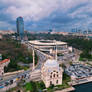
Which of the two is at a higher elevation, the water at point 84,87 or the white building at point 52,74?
the white building at point 52,74

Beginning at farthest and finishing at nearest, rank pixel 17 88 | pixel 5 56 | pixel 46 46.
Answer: pixel 46 46, pixel 5 56, pixel 17 88

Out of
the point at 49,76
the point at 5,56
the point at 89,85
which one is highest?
the point at 5,56

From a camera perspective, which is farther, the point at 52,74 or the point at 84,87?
the point at 84,87

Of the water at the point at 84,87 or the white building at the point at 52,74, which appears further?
the water at the point at 84,87

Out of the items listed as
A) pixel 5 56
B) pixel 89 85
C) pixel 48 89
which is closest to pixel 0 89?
pixel 48 89

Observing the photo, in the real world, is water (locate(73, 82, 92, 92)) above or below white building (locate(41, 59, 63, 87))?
below

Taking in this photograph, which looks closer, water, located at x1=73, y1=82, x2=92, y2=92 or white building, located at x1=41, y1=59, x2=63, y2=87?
white building, located at x1=41, y1=59, x2=63, y2=87

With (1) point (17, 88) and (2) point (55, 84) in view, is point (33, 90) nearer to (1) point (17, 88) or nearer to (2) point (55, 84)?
(1) point (17, 88)

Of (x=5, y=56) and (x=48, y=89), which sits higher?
(x=5, y=56)

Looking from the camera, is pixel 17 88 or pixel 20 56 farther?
pixel 20 56

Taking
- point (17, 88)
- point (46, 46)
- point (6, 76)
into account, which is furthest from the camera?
point (46, 46)

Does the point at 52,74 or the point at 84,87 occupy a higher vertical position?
the point at 52,74
